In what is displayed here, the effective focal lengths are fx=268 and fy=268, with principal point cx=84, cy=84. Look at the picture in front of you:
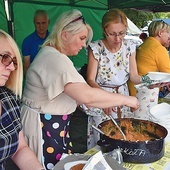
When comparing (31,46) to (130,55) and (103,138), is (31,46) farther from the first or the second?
(103,138)

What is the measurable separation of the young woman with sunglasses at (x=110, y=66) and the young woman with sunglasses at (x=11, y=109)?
2.32 ft

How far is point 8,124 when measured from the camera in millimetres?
1143

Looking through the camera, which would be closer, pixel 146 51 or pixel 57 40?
pixel 57 40

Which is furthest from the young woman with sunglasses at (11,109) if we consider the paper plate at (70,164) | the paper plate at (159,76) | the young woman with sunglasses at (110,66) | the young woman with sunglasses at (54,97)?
the paper plate at (159,76)

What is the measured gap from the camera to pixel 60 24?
1324 millimetres

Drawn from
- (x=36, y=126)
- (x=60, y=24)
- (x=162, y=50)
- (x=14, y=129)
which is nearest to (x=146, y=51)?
(x=162, y=50)

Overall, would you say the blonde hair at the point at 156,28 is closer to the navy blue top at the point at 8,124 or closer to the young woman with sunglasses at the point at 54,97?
the young woman with sunglasses at the point at 54,97

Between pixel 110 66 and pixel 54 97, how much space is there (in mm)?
783

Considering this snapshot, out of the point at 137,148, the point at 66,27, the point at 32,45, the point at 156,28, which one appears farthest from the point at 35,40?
the point at 137,148

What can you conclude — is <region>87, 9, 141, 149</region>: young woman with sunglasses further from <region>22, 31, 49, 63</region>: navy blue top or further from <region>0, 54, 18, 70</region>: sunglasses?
<region>22, 31, 49, 63</region>: navy blue top

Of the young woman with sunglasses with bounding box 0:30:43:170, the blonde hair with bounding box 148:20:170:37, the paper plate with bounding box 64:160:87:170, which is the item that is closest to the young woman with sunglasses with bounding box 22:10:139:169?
the young woman with sunglasses with bounding box 0:30:43:170

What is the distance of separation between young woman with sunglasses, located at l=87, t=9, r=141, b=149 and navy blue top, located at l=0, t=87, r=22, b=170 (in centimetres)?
72

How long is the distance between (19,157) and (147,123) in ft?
2.18

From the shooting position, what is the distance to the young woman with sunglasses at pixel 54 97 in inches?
47.8
